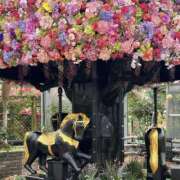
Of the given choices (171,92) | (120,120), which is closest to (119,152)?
(120,120)

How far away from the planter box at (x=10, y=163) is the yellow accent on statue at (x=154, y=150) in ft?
16.4

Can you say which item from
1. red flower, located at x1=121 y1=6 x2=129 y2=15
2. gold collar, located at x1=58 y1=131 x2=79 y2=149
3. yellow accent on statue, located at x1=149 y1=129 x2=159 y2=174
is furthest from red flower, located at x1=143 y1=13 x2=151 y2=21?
gold collar, located at x1=58 y1=131 x2=79 y2=149

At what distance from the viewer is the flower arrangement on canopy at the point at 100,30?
504 cm

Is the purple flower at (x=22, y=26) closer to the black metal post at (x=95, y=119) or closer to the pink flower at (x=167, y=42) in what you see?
the black metal post at (x=95, y=119)

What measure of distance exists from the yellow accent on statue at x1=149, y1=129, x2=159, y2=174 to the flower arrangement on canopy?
1.02 metres

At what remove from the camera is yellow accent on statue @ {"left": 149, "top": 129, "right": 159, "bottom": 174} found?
5867mm

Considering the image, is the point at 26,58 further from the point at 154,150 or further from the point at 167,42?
the point at 154,150

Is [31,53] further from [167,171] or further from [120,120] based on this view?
[167,171]

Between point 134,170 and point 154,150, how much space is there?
0.77 m

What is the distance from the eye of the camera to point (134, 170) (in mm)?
6551

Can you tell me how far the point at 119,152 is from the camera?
20.8ft

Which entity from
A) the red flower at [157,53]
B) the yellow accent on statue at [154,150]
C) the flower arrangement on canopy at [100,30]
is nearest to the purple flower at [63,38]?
the flower arrangement on canopy at [100,30]

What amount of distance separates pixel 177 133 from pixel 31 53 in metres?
9.05

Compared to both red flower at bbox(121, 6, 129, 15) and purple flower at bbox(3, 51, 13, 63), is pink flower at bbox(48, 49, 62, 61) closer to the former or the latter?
purple flower at bbox(3, 51, 13, 63)
